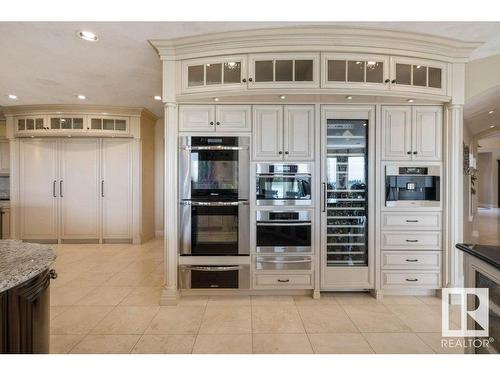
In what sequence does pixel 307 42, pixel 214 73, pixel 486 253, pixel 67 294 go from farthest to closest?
pixel 67 294, pixel 214 73, pixel 307 42, pixel 486 253

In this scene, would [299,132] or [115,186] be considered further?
[115,186]

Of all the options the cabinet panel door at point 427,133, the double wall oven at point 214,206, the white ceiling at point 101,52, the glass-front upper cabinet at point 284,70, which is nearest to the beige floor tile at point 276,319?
the double wall oven at point 214,206

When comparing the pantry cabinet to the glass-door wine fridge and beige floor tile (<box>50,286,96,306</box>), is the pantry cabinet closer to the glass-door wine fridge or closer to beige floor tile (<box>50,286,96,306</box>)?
the glass-door wine fridge

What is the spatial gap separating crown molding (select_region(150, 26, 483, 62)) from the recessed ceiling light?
552mm

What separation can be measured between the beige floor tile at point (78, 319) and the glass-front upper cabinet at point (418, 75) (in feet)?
11.7

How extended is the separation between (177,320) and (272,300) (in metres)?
0.99

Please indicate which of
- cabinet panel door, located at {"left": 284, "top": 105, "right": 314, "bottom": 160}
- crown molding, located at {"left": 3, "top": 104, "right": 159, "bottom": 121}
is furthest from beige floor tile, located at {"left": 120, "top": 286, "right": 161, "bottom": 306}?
crown molding, located at {"left": 3, "top": 104, "right": 159, "bottom": 121}

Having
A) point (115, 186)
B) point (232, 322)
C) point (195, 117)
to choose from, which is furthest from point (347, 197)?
point (115, 186)

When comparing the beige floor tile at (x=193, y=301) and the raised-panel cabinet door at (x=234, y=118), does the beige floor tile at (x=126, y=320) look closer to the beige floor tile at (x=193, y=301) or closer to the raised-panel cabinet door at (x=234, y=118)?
the beige floor tile at (x=193, y=301)

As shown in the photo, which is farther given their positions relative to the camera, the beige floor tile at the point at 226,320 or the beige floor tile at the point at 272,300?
the beige floor tile at the point at 272,300

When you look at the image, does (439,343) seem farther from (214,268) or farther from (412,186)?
(214,268)

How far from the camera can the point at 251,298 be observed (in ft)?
9.48

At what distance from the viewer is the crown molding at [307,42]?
8.29ft

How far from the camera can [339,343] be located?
6.89 ft
